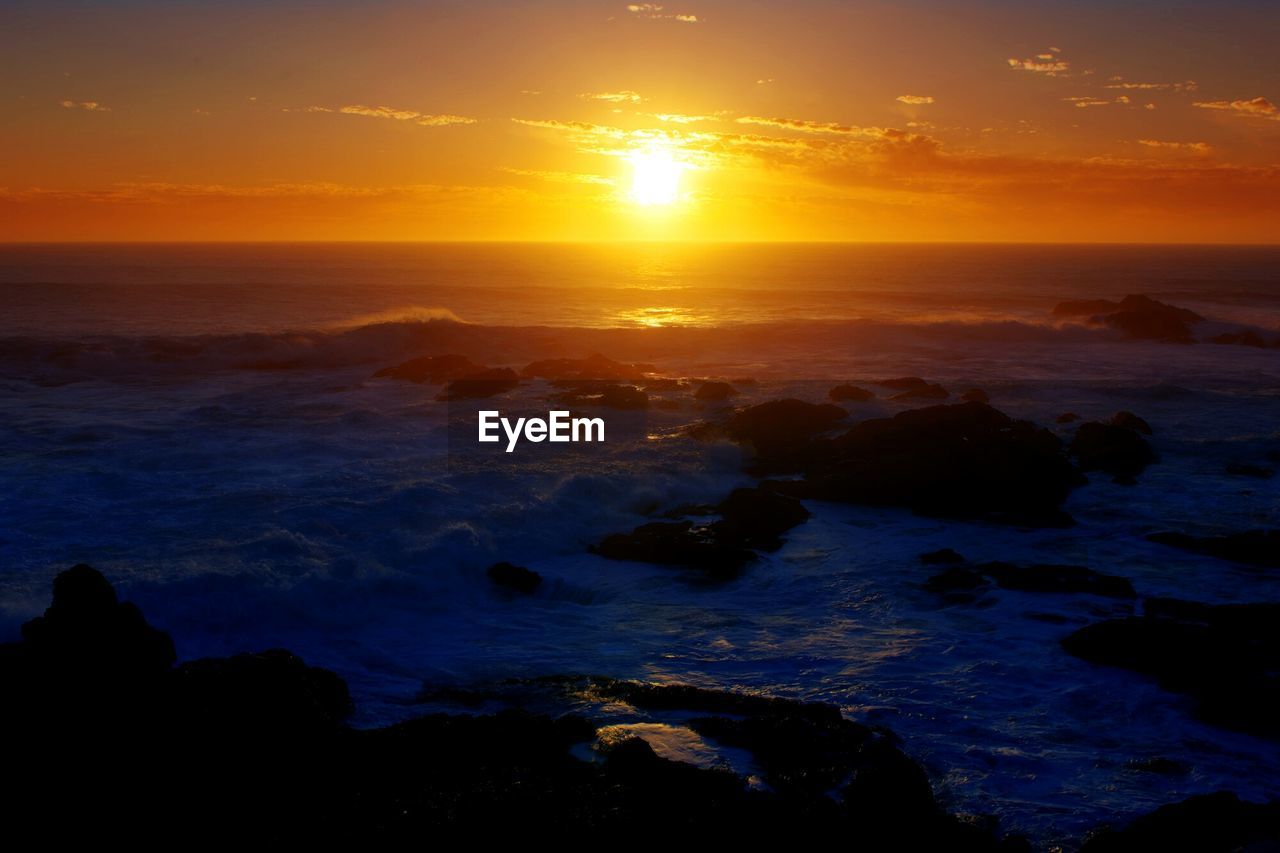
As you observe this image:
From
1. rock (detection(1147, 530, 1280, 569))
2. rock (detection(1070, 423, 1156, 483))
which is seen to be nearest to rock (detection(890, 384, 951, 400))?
rock (detection(1070, 423, 1156, 483))

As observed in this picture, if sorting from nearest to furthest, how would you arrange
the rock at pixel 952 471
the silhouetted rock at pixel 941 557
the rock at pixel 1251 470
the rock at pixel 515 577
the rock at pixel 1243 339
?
the rock at pixel 515 577 → the silhouetted rock at pixel 941 557 → the rock at pixel 952 471 → the rock at pixel 1251 470 → the rock at pixel 1243 339

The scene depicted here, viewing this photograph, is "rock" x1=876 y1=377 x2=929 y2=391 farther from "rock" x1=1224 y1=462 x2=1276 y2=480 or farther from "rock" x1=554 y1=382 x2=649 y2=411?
"rock" x1=1224 y1=462 x2=1276 y2=480

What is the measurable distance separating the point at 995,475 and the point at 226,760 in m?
16.1

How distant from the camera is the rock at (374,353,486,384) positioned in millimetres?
35281

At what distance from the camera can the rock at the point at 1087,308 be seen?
61250 mm

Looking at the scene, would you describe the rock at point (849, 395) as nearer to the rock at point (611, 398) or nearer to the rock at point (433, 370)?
the rock at point (611, 398)

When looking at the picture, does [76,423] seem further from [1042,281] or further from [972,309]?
[1042,281]

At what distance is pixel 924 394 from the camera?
3189 cm

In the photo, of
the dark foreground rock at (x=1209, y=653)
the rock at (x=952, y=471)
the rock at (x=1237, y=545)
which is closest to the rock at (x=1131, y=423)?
the rock at (x=952, y=471)

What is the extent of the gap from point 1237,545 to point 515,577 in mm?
12474

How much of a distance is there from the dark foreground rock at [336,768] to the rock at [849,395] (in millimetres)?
21761

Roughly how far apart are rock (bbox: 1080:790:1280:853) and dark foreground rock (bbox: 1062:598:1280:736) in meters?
2.68

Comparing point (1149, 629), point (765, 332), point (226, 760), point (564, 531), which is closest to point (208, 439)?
point (564, 531)

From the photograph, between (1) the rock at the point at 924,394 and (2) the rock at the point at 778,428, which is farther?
(1) the rock at the point at 924,394
